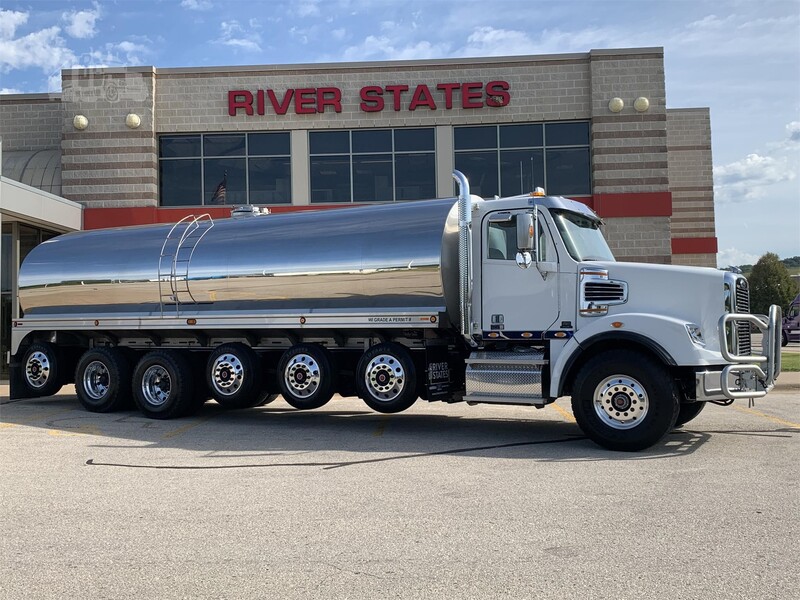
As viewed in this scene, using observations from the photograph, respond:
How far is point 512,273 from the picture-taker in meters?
9.93

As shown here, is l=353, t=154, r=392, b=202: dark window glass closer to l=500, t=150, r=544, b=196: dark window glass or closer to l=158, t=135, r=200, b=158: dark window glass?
l=500, t=150, r=544, b=196: dark window glass

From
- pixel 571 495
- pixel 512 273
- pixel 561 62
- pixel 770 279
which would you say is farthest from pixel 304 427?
pixel 770 279

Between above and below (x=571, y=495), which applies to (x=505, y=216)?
above

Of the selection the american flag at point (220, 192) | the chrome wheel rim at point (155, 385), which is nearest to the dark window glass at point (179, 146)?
the american flag at point (220, 192)

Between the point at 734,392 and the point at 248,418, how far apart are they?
24.2ft

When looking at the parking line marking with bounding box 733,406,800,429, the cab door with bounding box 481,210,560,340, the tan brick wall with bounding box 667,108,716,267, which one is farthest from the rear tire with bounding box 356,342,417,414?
the tan brick wall with bounding box 667,108,716,267

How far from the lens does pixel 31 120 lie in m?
24.2

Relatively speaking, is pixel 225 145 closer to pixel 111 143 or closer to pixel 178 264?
pixel 111 143

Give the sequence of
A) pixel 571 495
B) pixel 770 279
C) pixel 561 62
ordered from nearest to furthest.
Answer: pixel 571 495 → pixel 561 62 → pixel 770 279

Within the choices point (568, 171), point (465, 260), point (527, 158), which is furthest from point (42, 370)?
point (568, 171)

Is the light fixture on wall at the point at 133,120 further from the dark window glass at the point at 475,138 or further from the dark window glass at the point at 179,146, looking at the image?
the dark window glass at the point at 475,138

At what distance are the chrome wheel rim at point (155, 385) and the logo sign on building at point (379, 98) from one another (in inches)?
464

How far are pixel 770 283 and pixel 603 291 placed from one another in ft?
266

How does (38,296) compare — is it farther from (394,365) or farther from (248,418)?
(394,365)
